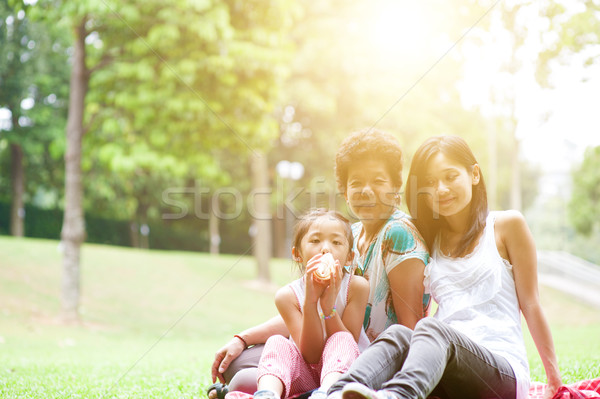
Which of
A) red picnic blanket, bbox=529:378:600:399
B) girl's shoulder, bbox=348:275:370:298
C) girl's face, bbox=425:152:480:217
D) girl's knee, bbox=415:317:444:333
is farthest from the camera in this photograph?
girl's face, bbox=425:152:480:217

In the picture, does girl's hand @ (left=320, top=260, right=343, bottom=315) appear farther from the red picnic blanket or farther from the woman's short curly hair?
the red picnic blanket

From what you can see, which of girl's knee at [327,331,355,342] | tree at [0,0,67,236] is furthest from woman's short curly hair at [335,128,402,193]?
tree at [0,0,67,236]

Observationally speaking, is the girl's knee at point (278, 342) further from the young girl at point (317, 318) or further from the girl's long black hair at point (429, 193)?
the girl's long black hair at point (429, 193)

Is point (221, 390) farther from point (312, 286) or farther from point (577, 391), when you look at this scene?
point (577, 391)

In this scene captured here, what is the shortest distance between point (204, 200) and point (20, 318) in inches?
596

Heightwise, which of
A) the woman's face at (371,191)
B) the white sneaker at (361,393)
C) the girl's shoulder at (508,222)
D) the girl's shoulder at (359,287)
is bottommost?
the white sneaker at (361,393)

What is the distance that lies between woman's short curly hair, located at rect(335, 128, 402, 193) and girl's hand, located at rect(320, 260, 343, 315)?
2.10 feet

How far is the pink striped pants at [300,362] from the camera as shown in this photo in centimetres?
245

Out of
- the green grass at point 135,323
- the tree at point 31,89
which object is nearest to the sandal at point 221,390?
the green grass at point 135,323

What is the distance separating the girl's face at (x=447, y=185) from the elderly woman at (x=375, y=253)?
0.59ft

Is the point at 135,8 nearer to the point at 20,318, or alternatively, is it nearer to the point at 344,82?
the point at 20,318

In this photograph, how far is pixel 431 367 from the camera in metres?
2.16

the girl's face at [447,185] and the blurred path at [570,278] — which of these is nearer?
the girl's face at [447,185]

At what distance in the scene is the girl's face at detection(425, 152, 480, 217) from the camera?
278 centimetres
